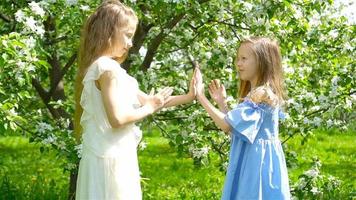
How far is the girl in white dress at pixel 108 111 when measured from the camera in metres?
3.04

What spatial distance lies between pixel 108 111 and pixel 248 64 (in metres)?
0.81

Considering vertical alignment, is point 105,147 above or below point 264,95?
below

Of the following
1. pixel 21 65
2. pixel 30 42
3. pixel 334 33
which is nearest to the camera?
pixel 21 65

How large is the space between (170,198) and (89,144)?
3095 millimetres

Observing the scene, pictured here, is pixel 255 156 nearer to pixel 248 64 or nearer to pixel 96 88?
pixel 248 64

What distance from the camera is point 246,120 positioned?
3422 mm

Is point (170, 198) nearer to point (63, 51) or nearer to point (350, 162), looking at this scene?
point (63, 51)

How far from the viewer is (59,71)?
540 cm

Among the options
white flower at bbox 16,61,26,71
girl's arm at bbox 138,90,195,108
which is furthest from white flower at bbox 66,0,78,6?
girl's arm at bbox 138,90,195,108

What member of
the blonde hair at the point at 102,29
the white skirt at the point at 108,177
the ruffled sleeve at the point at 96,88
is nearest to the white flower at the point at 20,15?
the blonde hair at the point at 102,29

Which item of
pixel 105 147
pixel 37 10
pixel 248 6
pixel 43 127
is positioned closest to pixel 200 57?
pixel 248 6

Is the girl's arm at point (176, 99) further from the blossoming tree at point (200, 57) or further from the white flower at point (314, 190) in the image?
the white flower at point (314, 190)

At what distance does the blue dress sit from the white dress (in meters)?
0.57

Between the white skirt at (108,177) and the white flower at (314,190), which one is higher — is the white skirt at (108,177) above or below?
above
